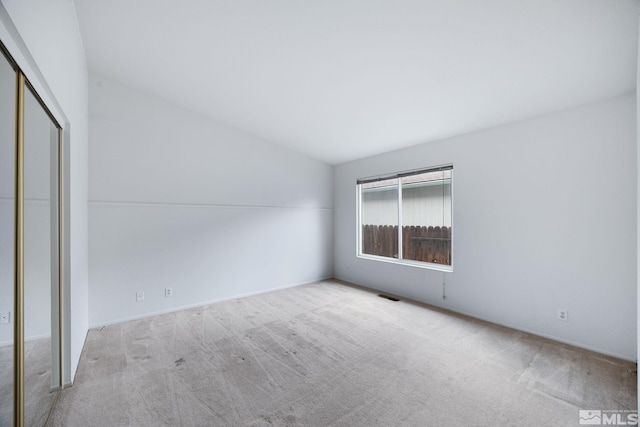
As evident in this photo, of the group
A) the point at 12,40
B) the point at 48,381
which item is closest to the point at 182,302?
the point at 48,381

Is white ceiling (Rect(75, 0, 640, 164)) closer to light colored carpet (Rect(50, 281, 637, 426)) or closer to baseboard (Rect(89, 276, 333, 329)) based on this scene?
light colored carpet (Rect(50, 281, 637, 426))

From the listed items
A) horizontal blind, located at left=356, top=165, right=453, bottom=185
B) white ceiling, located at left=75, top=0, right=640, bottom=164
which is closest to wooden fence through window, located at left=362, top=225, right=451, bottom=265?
horizontal blind, located at left=356, top=165, right=453, bottom=185

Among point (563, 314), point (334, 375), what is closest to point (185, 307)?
point (334, 375)

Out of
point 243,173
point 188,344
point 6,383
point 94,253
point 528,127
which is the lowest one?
point 188,344

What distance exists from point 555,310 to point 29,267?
175 inches

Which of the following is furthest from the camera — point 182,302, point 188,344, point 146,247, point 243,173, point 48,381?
point 243,173

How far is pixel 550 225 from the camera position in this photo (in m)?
2.91

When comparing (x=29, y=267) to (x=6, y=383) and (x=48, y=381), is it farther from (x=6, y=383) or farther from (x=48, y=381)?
(x=48, y=381)

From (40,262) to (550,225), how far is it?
4.44m

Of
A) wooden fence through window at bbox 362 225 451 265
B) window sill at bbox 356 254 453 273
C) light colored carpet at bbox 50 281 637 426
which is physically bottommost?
light colored carpet at bbox 50 281 637 426

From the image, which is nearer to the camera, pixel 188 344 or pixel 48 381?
pixel 48 381

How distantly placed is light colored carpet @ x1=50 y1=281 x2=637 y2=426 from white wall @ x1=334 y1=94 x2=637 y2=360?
0.31m

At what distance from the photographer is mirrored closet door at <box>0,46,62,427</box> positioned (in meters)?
1.26

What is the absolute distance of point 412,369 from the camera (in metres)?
2.36
